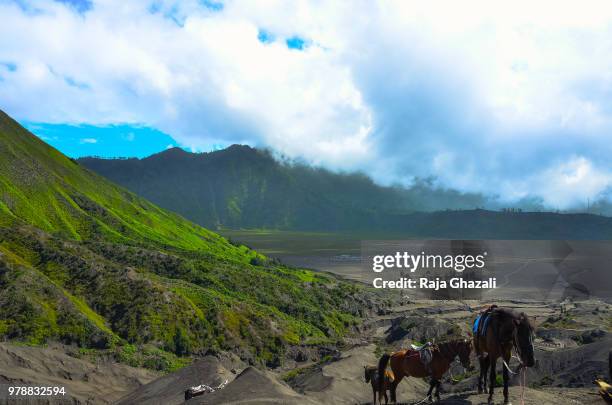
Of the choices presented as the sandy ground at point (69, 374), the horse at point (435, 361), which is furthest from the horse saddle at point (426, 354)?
the sandy ground at point (69, 374)

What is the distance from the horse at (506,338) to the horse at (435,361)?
1.64 ft

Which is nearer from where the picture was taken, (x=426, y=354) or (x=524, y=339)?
(x=524, y=339)

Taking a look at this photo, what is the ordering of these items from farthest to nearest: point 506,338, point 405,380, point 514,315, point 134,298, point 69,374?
point 134,298, point 69,374, point 405,380, point 506,338, point 514,315

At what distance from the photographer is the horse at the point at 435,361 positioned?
11.7m

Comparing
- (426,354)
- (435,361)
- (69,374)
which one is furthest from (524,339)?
(69,374)

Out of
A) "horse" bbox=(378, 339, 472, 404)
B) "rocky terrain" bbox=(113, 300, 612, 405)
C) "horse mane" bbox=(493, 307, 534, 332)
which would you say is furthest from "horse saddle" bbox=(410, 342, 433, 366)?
"horse mane" bbox=(493, 307, 534, 332)

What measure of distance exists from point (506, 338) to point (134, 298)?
53.1 metres

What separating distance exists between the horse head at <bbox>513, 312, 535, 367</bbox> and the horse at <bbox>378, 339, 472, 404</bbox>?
6.05 feet

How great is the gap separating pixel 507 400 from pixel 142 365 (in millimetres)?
41829

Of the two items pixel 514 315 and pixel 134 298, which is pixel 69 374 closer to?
pixel 134 298

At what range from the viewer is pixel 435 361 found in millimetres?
12070

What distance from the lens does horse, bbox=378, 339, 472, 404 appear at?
1171 centimetres

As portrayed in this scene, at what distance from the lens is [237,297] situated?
226ft

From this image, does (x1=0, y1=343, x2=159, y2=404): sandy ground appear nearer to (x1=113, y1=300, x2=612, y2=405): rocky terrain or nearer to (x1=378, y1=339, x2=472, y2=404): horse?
(x1=113, y1=300, x2=612, y2=405): rocky terrain
